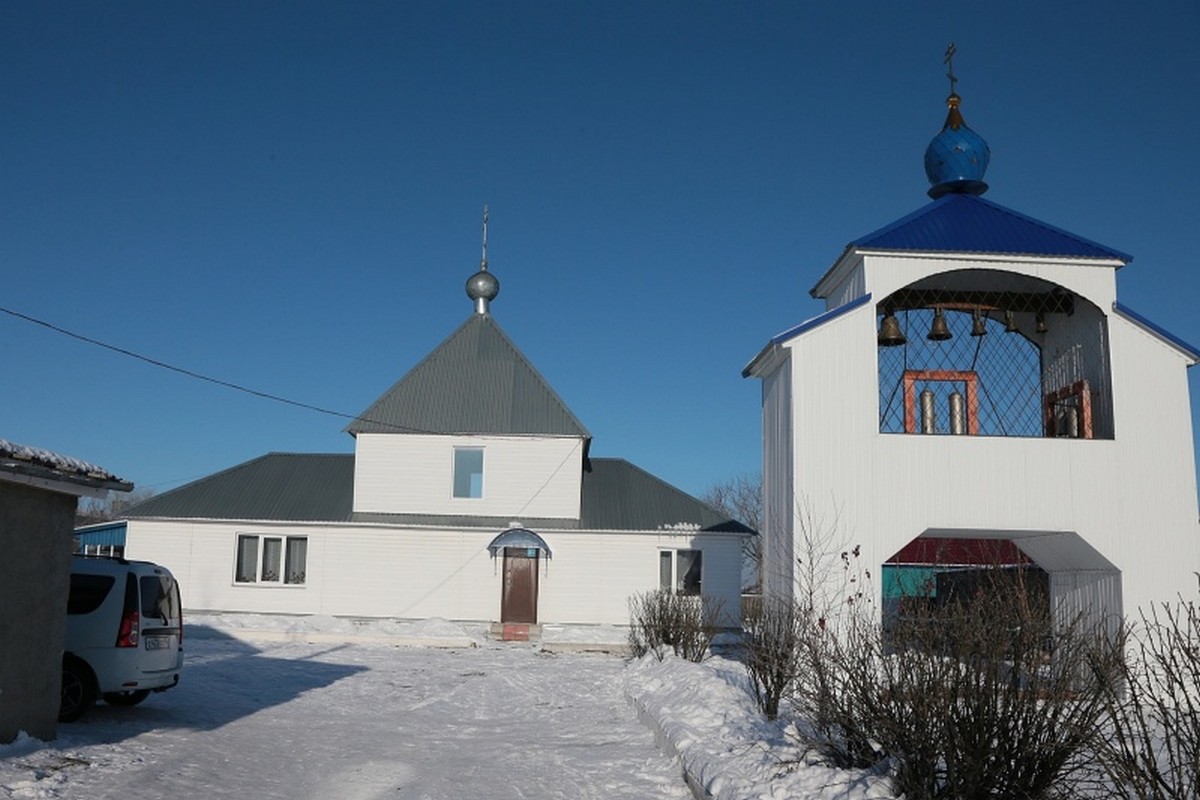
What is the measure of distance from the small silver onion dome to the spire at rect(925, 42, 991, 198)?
55.5 ft

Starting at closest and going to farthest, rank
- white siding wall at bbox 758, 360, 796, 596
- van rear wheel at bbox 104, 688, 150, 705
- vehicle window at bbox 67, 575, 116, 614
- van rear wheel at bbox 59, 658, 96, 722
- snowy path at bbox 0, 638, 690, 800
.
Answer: snowy path at bbox 0, 638, 690, 800 → van rear wheel at bbox 59, 658, 96, 722 → vehicle window at bbox 67, 575, 116, 614 → van rear wheel at bbox 104, 688, 150, 705 → white siding wall at bbox 758, 360, 796, 596

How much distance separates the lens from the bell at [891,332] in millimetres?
16234

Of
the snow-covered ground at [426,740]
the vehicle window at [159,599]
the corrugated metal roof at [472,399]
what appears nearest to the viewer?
the snow-covered ground at [426,740]

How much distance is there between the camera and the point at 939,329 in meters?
16.5

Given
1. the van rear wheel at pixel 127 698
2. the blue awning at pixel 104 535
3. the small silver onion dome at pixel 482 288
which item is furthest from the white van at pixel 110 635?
the small silver onion dome at pixel 482 288

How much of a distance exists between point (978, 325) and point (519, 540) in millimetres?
13796

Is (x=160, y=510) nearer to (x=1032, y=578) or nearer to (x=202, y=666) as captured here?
(x=202, y=666)

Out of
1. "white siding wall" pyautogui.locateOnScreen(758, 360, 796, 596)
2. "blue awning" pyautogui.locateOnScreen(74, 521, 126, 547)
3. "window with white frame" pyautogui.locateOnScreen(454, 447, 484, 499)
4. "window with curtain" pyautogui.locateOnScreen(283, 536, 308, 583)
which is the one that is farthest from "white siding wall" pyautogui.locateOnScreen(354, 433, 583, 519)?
"white siding wall" pyautogui.locateOnScreen(758, 360, 796, 596)

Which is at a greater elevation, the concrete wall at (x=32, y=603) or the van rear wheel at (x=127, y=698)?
the concrete wall at (x=32, y=603)

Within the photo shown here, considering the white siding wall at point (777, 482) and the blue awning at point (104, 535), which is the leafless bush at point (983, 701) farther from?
the blue awning at point (104, 535)

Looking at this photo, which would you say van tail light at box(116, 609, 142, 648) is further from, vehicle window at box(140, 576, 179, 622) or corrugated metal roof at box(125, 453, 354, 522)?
corrugated metal roof at box(125, 453, 354, 522)

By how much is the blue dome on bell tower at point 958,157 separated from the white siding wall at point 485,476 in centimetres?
1348

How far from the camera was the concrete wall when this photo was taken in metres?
9.12

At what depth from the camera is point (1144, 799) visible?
4.82 meters
